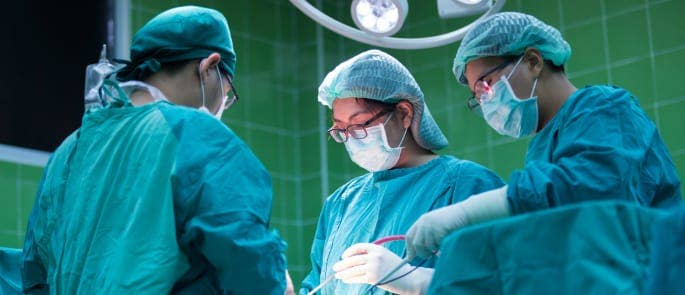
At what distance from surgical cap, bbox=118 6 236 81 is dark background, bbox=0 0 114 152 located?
8.62 feet

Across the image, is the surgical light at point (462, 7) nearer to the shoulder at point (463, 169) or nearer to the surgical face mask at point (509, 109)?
the shoulder at point (463, 169)

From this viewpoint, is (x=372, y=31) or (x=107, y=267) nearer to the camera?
(x=107, y=267)

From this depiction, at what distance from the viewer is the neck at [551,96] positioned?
9.62 ft

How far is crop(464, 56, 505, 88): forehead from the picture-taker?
9.92 ft

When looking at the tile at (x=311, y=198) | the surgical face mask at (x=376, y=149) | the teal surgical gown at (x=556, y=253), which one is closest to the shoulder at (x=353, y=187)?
the surgical face mask at (x=376, y=149)

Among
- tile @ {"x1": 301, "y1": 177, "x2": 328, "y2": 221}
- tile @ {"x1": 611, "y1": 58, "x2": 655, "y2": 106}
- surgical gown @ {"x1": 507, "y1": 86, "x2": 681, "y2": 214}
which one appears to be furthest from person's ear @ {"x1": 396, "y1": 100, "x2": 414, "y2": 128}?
tile @ {"x1": 301, "y1": 177, "x2": 328, "y2": 221}

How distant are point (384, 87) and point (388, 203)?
1.10 feet

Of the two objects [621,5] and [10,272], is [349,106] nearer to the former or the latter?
[10,272]

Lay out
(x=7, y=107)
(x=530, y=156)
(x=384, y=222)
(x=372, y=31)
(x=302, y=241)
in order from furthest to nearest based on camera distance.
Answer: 1. (x=302, y=241)
2. (x=7, y=107)
3. (x=372, y=31)
4. (x=384, y=222)
5. (x=530, y=156)

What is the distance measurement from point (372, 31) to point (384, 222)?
4.34ft

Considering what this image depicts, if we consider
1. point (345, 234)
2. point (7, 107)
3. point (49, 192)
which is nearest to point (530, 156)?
point (345, 234)

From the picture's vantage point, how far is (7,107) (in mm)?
5227

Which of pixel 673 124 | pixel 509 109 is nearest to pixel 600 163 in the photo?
pixel 509 109

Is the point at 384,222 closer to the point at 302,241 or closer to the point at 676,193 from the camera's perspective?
the point at 676,193
